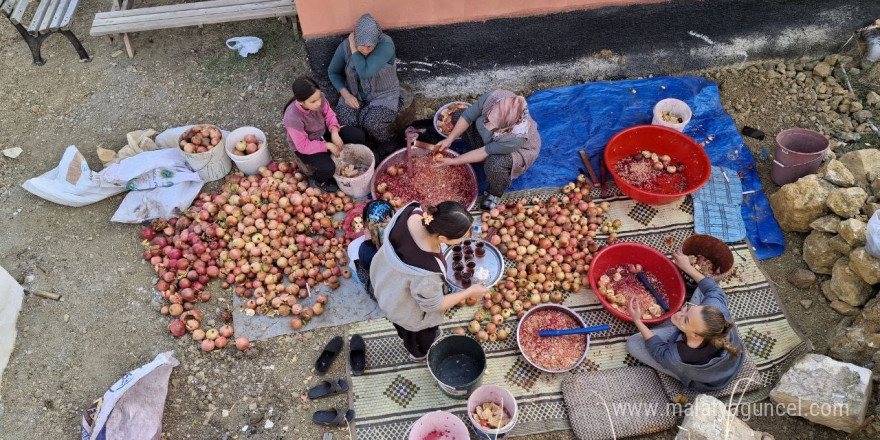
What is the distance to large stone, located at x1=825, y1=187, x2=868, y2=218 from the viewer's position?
4.20 m

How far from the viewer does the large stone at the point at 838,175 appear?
14.4ft

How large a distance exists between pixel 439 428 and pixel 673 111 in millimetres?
3517

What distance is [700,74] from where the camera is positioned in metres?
5.76

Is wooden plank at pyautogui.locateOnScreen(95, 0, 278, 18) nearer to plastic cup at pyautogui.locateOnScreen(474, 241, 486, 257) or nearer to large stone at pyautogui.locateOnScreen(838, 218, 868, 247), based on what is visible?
plastic cup at pyautogui.locateOnScreen(474, 241, 486, 257)

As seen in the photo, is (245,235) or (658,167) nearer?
(245,235)

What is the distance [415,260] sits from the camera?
306 cm

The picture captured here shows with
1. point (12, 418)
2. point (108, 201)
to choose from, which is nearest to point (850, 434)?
point (12, 418)

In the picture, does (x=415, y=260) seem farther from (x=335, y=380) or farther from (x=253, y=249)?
(x=253, y=249)

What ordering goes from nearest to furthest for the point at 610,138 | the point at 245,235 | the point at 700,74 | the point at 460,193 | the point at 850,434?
the point at 850,434, the point at 245,235, the point at 460,193, the point at 610,138, the point at 700,74

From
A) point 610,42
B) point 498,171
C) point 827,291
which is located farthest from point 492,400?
point 610,42

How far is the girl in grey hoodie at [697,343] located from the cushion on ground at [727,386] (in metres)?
0.05

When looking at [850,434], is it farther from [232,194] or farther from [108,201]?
[108,201]

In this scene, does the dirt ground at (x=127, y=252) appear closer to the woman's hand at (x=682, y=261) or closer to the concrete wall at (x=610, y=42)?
the concrete wall at (x=610, y=42)

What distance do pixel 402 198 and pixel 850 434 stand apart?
3393 millimetres
